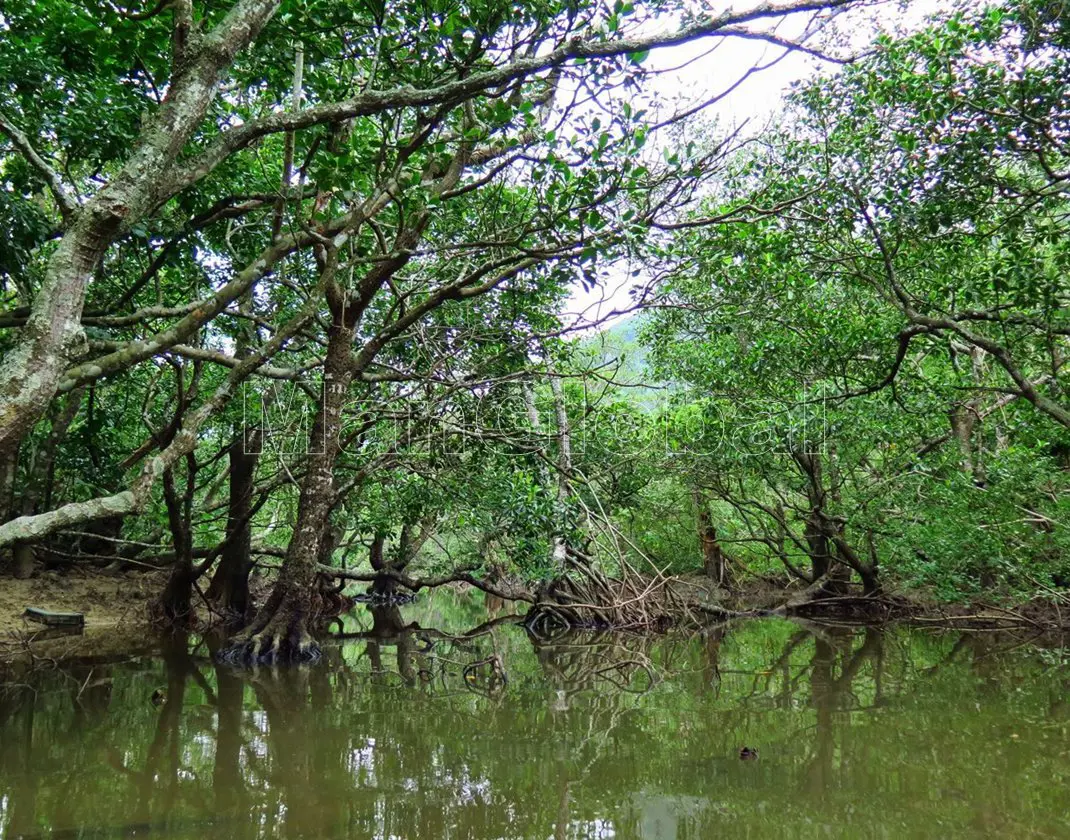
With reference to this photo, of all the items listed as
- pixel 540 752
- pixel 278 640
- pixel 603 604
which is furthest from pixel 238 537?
pixel 540 752

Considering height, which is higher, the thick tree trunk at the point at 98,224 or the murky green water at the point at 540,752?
the thick tree trunk at the point at 98,224

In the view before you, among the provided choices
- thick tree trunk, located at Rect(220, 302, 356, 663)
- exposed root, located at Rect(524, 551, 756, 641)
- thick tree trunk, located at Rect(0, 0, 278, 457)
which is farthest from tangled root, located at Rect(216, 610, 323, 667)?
thick tree trunk, located at Rect(0, 0, 278, 457)

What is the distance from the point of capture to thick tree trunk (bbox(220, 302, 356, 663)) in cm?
754

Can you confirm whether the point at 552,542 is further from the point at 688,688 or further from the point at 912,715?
the point at 912,715

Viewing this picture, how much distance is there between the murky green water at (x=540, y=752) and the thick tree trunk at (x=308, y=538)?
0.64m

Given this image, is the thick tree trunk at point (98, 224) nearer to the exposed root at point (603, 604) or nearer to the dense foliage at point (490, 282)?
the dense foliage at point (490, 282)

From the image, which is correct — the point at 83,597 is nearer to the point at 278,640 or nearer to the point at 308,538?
the point at 278,640

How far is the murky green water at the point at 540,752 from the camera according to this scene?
10.2 ft

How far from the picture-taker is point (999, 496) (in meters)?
8.67

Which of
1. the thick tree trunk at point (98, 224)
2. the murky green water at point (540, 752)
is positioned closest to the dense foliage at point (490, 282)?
the thick tree trunk at point (98, 224)

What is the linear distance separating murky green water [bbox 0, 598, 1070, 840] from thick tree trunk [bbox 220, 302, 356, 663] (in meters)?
0.64

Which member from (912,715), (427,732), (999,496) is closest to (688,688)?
(912,715)

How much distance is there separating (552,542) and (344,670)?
359cm

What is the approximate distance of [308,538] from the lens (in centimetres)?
756
